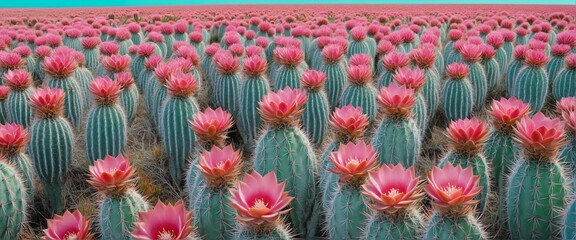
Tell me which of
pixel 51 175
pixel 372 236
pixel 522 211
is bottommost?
pixel 51 175

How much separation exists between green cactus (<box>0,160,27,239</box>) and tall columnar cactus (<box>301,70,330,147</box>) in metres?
1.55

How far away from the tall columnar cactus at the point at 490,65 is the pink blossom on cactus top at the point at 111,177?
133 inches

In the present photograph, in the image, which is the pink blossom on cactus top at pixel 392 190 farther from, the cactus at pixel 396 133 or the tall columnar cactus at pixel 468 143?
the cactus at pixel 396 133

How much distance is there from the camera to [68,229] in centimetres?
154

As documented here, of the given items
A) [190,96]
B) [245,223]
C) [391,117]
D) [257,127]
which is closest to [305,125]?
[257,127]

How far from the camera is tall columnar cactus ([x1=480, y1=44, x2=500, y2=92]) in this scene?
167 inches

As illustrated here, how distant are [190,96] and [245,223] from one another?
1585mm

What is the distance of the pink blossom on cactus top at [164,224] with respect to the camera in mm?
1358

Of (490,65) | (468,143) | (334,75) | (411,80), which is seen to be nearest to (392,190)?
(468,143)

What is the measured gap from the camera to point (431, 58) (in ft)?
11.9

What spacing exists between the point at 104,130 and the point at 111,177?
4.10ft

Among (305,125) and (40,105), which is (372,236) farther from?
(40,105)

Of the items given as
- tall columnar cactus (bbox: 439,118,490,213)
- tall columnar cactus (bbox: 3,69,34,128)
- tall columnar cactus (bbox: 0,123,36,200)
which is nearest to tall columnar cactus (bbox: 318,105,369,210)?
tall columnar cactus (bbox: 439,118,490,213)

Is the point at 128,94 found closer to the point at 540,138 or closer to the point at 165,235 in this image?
the point at 165,235
